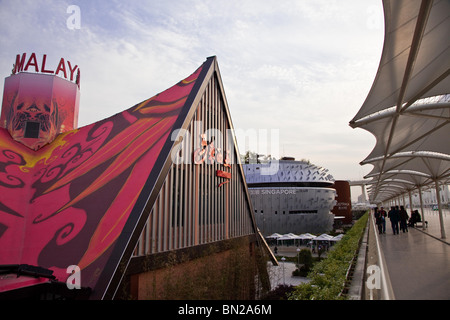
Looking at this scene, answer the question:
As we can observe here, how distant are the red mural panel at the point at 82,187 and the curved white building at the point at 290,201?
128ft

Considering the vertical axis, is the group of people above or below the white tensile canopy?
below

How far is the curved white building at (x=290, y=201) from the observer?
172 feet

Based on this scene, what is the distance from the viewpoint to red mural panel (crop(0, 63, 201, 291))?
1038 cm

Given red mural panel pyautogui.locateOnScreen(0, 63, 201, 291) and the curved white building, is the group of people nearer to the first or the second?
red mural panel pyautogui.locateOnScreen(0, 63, 201, 291)

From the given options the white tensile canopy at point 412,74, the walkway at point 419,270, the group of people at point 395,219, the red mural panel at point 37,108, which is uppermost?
the red mural panel at point 37,108

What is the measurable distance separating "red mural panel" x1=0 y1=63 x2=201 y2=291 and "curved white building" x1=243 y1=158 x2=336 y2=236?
39113 mm

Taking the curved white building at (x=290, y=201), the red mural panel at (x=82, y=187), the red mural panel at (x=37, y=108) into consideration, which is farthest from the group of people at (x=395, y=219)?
the curved white building at (x=290, y=201)

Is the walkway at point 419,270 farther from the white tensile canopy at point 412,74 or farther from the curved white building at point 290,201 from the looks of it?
the curved white building at point 290,201

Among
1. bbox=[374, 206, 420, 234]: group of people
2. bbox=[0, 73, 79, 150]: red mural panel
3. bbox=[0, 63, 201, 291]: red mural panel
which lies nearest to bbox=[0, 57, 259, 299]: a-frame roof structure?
bbox=[0, 63, 201, 291]: red mural panel

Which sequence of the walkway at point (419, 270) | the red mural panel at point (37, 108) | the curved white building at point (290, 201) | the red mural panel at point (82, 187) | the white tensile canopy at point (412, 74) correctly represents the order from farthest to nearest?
1. the curved white building at point (290, 201)
2. the red mural panel at point (37, 108)
3. the red mural panel at point (82, 187)
4. the walkway at point (419, 270)
5. the white tensile canopy at point (412, 74)

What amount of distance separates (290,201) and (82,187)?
44.4 metres

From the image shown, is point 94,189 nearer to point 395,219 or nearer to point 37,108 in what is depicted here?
point 37,108

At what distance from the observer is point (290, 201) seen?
2100 inches
